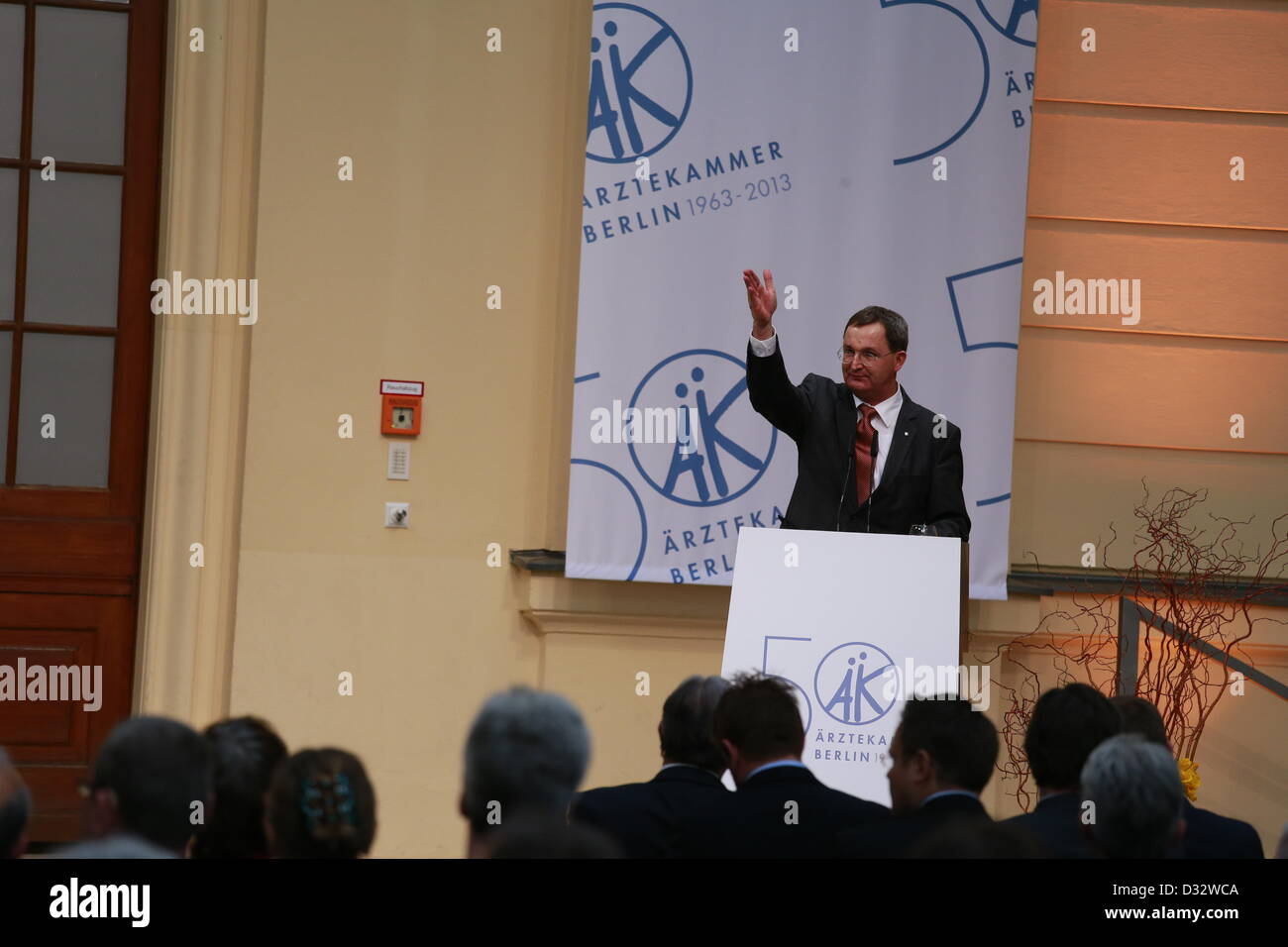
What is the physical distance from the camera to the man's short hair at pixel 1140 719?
310 cm

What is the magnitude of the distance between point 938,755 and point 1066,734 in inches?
13.4

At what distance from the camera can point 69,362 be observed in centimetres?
573

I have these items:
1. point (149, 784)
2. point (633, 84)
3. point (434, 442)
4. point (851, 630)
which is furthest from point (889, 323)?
point (149, 784)

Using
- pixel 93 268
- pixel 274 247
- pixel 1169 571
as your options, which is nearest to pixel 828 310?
pixel 1169 571

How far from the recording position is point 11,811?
2021 millimetres

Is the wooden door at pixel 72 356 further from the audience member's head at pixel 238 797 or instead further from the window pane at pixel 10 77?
the audience member's head at pixel 238 797

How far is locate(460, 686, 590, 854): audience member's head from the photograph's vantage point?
2.15m

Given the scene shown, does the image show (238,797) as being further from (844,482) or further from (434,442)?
(434,442)

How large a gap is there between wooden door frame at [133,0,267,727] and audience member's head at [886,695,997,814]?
3507 millimetres

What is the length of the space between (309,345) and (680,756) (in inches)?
116

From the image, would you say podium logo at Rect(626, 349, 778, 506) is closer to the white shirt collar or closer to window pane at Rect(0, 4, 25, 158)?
the white shirt collar

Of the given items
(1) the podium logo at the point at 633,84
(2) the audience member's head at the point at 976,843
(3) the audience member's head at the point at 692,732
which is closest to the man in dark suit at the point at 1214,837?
(3) the audience member's head at the point at 692,732

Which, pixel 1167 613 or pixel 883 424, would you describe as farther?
pixel 1167 613
